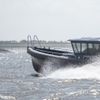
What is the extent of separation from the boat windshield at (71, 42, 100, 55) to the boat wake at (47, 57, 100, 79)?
876 millimetres

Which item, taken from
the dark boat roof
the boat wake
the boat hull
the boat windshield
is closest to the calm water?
the boat wake

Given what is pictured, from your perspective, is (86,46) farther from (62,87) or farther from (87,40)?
(62,87)

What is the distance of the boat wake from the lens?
114 ft

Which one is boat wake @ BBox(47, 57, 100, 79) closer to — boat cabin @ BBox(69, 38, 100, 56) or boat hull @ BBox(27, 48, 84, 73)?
boat hull @ BBox(27, 48, 84, 73)

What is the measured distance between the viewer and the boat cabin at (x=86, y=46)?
35656mm

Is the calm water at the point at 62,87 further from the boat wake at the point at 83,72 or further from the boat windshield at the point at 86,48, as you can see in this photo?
the boat windshield at the point at 86,48

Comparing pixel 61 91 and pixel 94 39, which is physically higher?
pixel 94 39

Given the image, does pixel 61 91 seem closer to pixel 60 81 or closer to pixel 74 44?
→ pixel 60 81

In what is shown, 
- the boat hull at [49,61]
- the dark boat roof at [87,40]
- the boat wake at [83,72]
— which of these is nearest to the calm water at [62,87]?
the boat wake at [83,72]

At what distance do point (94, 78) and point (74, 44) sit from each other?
13.4ft

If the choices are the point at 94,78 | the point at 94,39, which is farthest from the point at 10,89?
the point at 94,39

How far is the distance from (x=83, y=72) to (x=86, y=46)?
2.22 metres

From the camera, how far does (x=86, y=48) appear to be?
36.2 metres

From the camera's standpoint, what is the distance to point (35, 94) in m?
25.9
